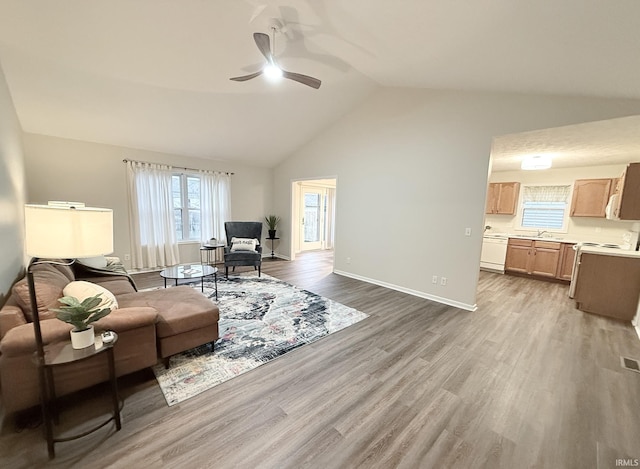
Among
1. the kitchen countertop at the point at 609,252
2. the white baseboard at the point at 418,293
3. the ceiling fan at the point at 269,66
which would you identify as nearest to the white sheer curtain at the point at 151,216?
the ceiling fan at the point at 269,66

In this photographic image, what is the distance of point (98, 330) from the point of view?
69.9 inches

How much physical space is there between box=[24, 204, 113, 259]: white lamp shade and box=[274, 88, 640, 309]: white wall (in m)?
3.98

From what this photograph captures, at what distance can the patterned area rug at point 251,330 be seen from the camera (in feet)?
7.02

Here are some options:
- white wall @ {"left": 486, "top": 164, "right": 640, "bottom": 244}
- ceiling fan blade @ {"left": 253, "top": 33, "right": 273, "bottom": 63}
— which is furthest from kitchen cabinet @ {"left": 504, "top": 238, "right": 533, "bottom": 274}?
ceiling fan blade @ {"left": 253, "top": 33, "right": 273, "bottom": 63}

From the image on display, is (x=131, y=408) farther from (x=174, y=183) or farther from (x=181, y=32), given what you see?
(x=174, y=183)

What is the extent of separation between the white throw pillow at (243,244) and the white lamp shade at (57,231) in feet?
13.0

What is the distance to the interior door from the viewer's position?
7.75 meters

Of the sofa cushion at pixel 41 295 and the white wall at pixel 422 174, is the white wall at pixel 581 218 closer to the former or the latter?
the white wall at pixel 422 174

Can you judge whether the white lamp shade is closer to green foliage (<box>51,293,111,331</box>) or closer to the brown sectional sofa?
green foliage (<box>51,293,111,331</box>)

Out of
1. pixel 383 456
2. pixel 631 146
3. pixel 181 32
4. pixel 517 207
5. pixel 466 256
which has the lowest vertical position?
pixel 383 456

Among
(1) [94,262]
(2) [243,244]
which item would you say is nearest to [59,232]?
(1) [94,262]

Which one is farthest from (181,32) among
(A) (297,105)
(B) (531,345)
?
(B) (531,345)

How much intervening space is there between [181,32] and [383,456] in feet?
13.2

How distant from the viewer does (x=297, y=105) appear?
4504 millimetres
